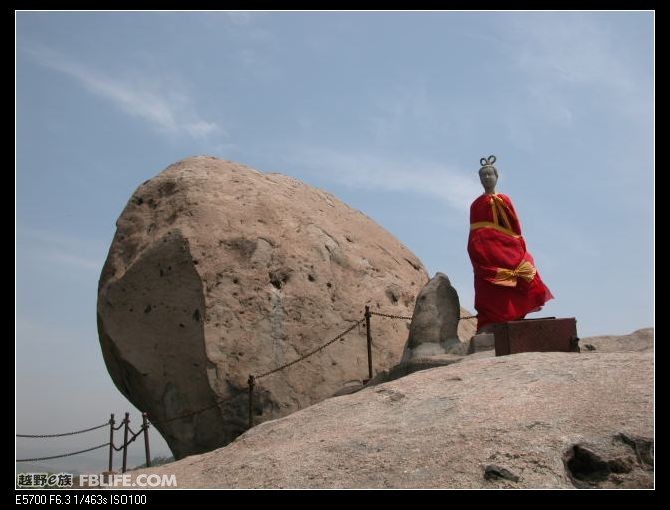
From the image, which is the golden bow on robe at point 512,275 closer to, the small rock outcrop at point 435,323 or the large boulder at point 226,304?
the small rock outcrop at point 435,323

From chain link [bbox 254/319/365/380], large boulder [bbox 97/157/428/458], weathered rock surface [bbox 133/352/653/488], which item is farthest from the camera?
large boulder [bbox 97/157/428/458]

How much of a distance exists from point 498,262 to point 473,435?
4286mm

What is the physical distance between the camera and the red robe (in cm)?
938

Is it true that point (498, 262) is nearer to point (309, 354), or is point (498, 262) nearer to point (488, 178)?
point (488, 178)

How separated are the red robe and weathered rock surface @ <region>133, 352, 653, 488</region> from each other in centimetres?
208

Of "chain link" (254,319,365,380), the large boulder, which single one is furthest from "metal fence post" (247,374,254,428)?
"chain link" (254,319,365,380)

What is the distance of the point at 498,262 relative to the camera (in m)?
9.56

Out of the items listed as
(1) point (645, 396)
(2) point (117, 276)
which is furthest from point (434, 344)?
(2) point (117, 276)

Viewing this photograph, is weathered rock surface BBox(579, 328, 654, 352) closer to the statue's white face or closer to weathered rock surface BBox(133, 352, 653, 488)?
weathered rock surface BBox(133, 352, 653, 488)

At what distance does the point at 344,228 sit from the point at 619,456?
676 centimetres

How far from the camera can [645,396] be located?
583cm

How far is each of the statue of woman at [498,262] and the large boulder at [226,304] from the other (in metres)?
1.63

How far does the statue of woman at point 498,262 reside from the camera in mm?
9391

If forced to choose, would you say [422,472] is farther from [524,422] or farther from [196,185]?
Result: [196,185]
